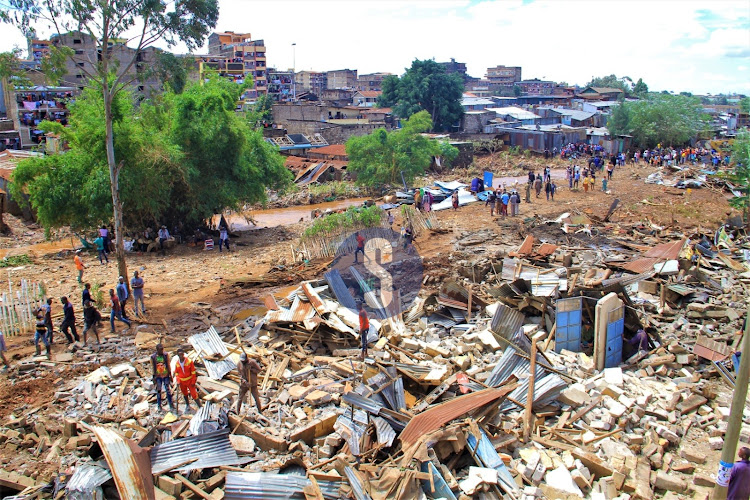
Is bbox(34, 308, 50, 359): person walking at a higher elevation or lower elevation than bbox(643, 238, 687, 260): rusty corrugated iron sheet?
lower

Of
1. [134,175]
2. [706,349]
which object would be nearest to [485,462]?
[706,349]

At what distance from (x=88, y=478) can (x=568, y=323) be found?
7.95 metres

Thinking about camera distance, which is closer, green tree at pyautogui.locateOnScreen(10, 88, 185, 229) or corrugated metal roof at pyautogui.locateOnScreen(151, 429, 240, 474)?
corrugated metal roof at pyautogui.locateOnScreen(151, 429, 240, 474)

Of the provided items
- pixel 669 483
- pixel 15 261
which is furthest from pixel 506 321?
pixel 15 261

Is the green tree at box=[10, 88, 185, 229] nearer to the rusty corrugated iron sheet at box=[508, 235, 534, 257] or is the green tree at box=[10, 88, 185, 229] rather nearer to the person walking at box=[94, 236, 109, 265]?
the person walking at box=[94, 236, 109, 265]

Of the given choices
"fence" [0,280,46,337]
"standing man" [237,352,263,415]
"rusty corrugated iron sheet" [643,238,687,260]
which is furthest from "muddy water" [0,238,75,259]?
"rusty corrugated iron sheet" [643,238,687,260]

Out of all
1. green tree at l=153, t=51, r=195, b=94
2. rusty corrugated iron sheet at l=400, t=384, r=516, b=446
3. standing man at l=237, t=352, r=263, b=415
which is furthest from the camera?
green tree at l=153, t=51, r=195, b=94

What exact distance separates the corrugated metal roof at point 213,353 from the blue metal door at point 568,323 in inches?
227

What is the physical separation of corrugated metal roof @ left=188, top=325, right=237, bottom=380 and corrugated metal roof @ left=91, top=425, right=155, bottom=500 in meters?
2.34

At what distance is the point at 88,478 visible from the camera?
6.29 meters

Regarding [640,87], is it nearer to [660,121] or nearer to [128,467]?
[660,121]

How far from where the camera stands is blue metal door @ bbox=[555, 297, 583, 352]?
33.7 ft

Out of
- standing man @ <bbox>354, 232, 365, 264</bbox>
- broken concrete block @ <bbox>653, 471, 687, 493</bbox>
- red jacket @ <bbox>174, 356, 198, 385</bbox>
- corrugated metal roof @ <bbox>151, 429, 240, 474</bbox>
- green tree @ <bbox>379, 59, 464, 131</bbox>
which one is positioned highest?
green tree @ <bbox>379, 59, 464, 131</bbox>

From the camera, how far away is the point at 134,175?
17.8m
